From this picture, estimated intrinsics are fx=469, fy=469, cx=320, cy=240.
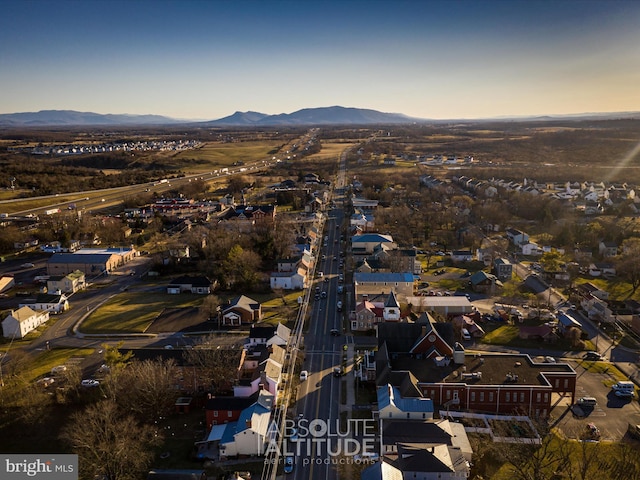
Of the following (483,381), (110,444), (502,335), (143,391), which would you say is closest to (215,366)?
(143,391)

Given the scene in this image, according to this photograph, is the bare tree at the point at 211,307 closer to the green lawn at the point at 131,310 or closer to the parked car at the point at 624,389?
the green lawn at the point at 131,310

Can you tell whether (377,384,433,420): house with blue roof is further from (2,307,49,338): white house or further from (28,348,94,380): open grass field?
(2,307,49,338): white house

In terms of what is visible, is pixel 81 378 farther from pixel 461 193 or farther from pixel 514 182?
pixel 514 182

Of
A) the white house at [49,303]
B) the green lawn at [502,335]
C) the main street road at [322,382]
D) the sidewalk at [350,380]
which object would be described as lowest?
the green lawn at [502,335]

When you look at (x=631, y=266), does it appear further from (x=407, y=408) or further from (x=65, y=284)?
(x=65, y=284)

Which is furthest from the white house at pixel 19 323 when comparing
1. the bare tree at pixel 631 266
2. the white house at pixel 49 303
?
the bare tree at pixel 631 266

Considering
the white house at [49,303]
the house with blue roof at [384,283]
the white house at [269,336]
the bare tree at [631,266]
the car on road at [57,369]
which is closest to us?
the car on road at [57,369]
